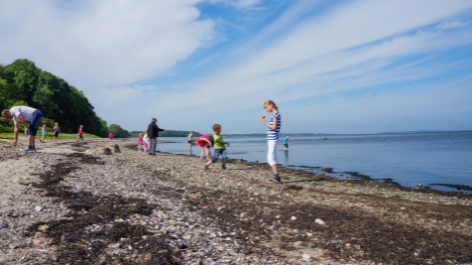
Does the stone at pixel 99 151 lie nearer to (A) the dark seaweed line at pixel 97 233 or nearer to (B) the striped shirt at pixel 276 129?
(A) the dark seaweed line at pixel 97 233

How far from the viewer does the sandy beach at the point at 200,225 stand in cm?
496

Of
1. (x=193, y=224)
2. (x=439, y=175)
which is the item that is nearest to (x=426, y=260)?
(x=193, y=224)

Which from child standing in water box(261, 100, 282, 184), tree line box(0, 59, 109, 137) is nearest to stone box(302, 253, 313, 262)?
child standing in water box(261, 100, 282, 184)

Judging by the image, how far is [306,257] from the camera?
16.9 feet

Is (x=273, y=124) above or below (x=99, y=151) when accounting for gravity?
above

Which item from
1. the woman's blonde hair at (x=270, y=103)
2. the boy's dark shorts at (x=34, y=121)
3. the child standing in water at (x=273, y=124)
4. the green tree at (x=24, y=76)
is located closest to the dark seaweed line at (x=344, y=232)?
the child standing in water at (x=273, y=124)

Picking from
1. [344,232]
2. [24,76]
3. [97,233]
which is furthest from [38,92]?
[344,232]

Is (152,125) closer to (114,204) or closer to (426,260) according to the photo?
(114,204)

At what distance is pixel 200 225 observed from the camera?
21.9 feet

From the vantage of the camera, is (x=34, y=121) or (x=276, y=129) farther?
(x=34, y=121)

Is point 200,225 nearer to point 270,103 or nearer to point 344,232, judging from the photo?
point 344,232

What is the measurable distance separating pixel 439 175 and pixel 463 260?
19.8m

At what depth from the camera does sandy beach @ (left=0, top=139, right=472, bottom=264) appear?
16.3 ft

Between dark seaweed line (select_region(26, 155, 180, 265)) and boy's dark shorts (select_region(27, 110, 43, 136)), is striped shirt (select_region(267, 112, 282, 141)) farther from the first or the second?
boy's dark shorts (select_region(27, 110, 43, 136))
